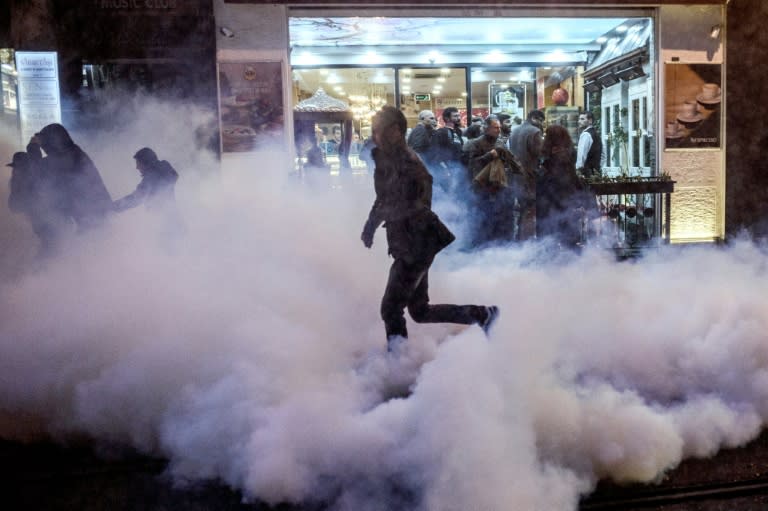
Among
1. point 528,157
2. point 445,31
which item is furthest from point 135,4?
point 528,157

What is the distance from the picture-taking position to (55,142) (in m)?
7.41

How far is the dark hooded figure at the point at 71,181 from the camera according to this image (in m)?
7.39

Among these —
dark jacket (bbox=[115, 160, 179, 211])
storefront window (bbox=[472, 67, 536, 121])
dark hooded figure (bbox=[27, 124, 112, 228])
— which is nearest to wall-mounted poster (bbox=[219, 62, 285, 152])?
dark jacket (bbox=[115, 160, 179, 211])

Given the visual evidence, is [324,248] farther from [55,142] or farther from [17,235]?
[17,235]

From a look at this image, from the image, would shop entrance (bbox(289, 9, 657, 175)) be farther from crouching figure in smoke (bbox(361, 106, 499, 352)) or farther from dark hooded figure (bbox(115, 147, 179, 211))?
crouching figure in smoke (bbox(361, 106, 499, 352))

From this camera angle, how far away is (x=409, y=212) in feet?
16.9

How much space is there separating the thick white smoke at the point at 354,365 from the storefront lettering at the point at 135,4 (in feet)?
9.83

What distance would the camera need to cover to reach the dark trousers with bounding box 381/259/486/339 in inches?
205

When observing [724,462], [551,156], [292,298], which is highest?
[551,156]

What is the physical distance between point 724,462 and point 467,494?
150 centimetres

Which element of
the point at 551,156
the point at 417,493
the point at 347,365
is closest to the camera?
the point at 417,493

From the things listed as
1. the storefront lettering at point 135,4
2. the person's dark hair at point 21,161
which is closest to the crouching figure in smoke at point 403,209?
the person's dark hair at point 21,161

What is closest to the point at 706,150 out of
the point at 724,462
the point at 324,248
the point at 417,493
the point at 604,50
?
the point at 604,50

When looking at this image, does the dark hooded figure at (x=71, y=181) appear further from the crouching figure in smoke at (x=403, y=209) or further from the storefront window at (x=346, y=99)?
the storefront window at (x=346, y=99)
